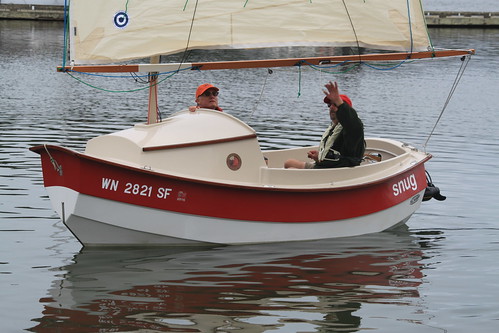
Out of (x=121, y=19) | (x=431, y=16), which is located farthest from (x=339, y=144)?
(x=431, y=16)

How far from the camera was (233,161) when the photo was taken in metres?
11.9

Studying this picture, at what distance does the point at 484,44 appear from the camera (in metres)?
60.2

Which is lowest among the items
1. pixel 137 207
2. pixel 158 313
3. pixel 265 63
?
pixel 158 313

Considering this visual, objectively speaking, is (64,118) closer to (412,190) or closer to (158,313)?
(412,190)

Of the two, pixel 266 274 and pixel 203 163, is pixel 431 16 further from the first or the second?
pixel 266 274

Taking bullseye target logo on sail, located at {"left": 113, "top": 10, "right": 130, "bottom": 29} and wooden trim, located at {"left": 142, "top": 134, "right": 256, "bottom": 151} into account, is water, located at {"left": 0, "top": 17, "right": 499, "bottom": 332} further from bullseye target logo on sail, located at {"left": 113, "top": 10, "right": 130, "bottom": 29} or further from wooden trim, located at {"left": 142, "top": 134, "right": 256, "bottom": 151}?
bullseye target logo on sail, located at {"left": 113, "top": 10, "right": 130, "bottom": 29}

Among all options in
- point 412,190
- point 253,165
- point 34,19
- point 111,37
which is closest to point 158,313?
point 253,165

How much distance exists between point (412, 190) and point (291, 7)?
132 inches

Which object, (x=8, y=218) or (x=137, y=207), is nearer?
(x=137, y=207)

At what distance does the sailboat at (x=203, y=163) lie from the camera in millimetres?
11242

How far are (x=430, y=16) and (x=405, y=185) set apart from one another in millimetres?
63283

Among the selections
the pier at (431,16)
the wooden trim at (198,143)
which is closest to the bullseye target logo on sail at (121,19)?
the wooden trim at (198,143)

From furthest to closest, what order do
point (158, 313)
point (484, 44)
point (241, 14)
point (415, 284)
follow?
point (484, 44) → point (241, 14) → point (415, 284) → point (158, 313)

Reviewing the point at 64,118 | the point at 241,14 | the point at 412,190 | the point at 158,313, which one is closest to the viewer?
the point at 158,313
